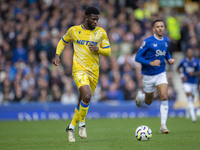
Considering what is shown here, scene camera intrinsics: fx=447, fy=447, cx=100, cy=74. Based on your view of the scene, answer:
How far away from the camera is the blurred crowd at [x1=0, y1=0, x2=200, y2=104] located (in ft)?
68.0

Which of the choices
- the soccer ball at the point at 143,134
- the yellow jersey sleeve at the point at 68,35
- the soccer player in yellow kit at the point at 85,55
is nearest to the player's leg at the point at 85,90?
the soccer player in yellow kit at the point at 85,55

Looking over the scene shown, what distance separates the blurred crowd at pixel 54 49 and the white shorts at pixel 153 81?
864 cm

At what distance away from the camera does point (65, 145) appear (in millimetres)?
9023

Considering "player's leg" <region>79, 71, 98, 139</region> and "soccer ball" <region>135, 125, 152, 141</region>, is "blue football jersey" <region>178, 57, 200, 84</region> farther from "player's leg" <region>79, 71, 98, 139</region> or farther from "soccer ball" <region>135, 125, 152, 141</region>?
"soccer ball" <region>135, 125, 152, 141</region>

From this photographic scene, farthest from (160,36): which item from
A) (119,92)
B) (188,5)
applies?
(188,5)

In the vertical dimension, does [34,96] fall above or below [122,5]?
below

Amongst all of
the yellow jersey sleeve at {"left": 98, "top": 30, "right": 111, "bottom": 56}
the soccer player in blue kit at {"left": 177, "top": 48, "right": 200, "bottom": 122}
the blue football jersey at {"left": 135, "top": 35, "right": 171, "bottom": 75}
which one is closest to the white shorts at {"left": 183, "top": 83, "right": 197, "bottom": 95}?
the soccer player in blue kit at {"left": 177, "top": 48, "right": 200, "bottom": 122}

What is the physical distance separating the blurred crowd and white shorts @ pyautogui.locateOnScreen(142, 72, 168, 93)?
864cm

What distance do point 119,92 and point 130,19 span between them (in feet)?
20.5

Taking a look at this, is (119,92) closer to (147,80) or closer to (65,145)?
(147,80)

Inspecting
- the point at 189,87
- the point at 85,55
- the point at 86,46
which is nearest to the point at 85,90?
the point at 85,55

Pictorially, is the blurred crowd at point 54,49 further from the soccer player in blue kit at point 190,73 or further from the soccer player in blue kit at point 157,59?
the soccer player in blue kit at point 157,59

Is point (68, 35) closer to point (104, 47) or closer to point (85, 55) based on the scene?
point (85, 55)

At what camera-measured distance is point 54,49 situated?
72.3 ft
